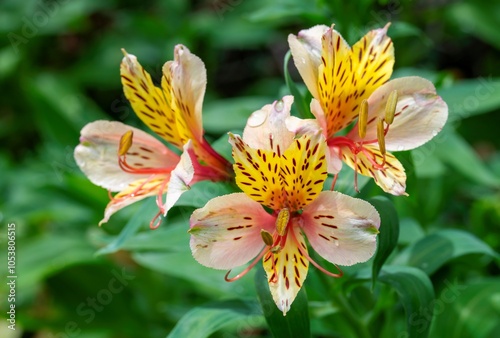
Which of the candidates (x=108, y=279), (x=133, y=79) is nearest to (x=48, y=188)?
(x=108, y=279)

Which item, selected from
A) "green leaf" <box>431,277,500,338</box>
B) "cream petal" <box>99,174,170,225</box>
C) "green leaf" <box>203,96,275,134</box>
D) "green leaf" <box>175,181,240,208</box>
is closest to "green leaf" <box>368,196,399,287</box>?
"green leaf" <box>175,181,240,208</box>

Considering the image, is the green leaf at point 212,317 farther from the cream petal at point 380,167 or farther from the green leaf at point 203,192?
the cream petal at point 380,167

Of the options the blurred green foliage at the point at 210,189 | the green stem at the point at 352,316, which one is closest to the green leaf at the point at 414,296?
the blurred green foliage at the point at 210,189

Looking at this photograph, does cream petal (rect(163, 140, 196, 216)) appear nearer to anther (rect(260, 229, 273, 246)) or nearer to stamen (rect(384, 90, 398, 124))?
anther (rect(260, 229, 273, 246))

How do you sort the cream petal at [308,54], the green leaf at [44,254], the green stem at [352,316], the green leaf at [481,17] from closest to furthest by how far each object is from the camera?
the cream petal at [308,54], the green stem at [352,316], the green leaf at [44,254], the green leaf at [481,17]

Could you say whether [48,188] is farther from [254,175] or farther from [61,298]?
[254,175]
